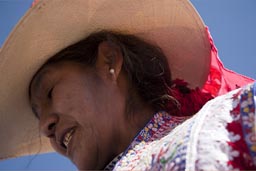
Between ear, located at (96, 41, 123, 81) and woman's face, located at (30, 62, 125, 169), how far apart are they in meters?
0.03

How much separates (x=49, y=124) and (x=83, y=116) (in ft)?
0.49

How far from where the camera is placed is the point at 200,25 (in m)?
1.22

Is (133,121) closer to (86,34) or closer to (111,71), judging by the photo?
(111,71)

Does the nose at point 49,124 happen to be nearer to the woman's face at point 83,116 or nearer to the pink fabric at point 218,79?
the woman's face at point 83,116

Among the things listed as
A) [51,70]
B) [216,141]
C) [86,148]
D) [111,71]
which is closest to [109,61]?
[111,71]

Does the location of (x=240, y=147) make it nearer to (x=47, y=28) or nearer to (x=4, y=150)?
(x=47, y=28)

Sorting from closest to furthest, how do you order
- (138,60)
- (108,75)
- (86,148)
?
(86,148)
(108,75)
(138,60)

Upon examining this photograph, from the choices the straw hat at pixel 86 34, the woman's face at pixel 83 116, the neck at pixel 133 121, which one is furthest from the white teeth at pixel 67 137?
the straw hat at pixel 86 34

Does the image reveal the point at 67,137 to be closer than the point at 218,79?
Yes

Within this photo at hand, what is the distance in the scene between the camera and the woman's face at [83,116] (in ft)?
3.24

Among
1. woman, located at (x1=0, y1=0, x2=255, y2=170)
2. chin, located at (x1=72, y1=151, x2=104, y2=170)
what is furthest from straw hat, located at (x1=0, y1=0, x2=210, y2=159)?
chin, located at (x1=72, y1=151, x2=104, y2=170)

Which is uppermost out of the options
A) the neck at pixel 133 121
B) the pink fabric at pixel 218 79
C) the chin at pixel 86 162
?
the pink fabric at pixel 218 79

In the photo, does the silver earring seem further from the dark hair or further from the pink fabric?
the pink fabric

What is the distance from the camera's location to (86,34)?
1.20 metres
